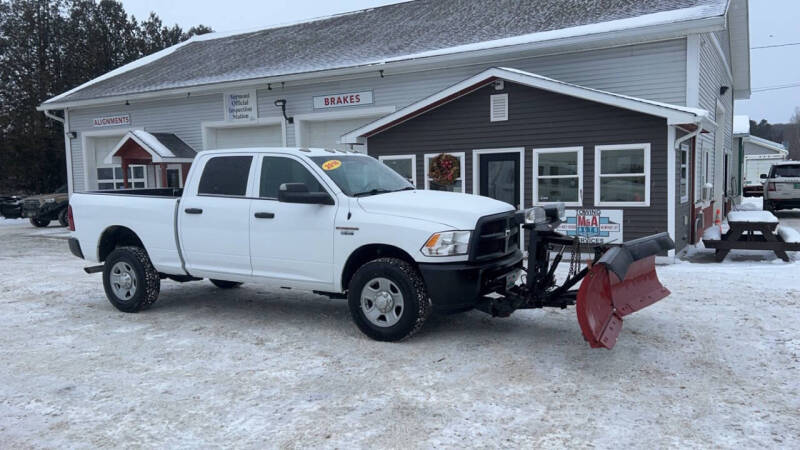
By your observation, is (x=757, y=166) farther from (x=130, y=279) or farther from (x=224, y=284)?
(x=130, y=279)

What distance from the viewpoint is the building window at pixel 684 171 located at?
11.9 m

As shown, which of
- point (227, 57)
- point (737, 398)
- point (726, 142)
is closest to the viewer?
point (737, 398)

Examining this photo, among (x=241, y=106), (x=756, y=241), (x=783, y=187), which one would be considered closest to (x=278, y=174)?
(x=756, y=241)

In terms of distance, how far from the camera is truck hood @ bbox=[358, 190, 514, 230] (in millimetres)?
5660

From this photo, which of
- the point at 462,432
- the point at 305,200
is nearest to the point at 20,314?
the point at 305,200

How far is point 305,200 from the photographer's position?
20.1ft

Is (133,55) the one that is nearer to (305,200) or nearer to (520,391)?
(305,200)

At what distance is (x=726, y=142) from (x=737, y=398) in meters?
17.8

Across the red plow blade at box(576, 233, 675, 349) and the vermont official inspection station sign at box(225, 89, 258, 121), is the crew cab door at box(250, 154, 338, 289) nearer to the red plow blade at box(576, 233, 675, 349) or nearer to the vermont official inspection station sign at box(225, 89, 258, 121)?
the red plow blade at box(576, 233, 675, 349)

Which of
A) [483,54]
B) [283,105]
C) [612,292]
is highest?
[483,54]

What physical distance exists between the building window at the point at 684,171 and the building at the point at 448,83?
6 cm

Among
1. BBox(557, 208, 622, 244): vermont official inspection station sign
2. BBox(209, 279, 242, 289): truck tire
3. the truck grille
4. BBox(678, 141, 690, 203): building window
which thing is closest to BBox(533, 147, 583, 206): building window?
BBox(557, 208, 622, 244): vermont official inspection station sign

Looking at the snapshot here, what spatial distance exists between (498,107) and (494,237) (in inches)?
274

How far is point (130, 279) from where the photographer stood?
7.36 meters
